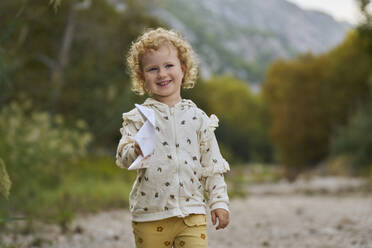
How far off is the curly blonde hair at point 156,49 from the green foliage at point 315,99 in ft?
89.9

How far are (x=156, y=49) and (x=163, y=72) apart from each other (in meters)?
0.12

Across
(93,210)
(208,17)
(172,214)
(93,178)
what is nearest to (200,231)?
(172,214)

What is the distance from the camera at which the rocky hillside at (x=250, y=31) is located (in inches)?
4286

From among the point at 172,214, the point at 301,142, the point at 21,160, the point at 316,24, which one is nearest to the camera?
the point at 172,214

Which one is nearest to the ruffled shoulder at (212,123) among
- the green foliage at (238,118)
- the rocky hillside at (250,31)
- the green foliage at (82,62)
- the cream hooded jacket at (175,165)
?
the cream hooded jacket at (175,165)

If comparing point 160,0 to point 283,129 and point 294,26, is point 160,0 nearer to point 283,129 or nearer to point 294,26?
point 283,129

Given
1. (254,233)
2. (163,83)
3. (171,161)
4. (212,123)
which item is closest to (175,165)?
(171,161)

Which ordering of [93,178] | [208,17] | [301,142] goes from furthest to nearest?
1. [208,17]
2. [301,142]
3. [93,178]

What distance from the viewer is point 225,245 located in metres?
5.21

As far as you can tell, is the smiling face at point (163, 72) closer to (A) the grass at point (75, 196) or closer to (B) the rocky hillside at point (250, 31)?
(A) the grass at point (75, 196)

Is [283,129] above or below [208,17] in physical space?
below

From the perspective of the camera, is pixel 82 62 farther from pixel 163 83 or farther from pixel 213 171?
pixel 213 171

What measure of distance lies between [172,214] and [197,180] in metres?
0.22

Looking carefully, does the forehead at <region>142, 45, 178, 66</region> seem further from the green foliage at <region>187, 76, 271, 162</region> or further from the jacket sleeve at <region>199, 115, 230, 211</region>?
the green foliage at <region>187, 76, 271, 162</region>
